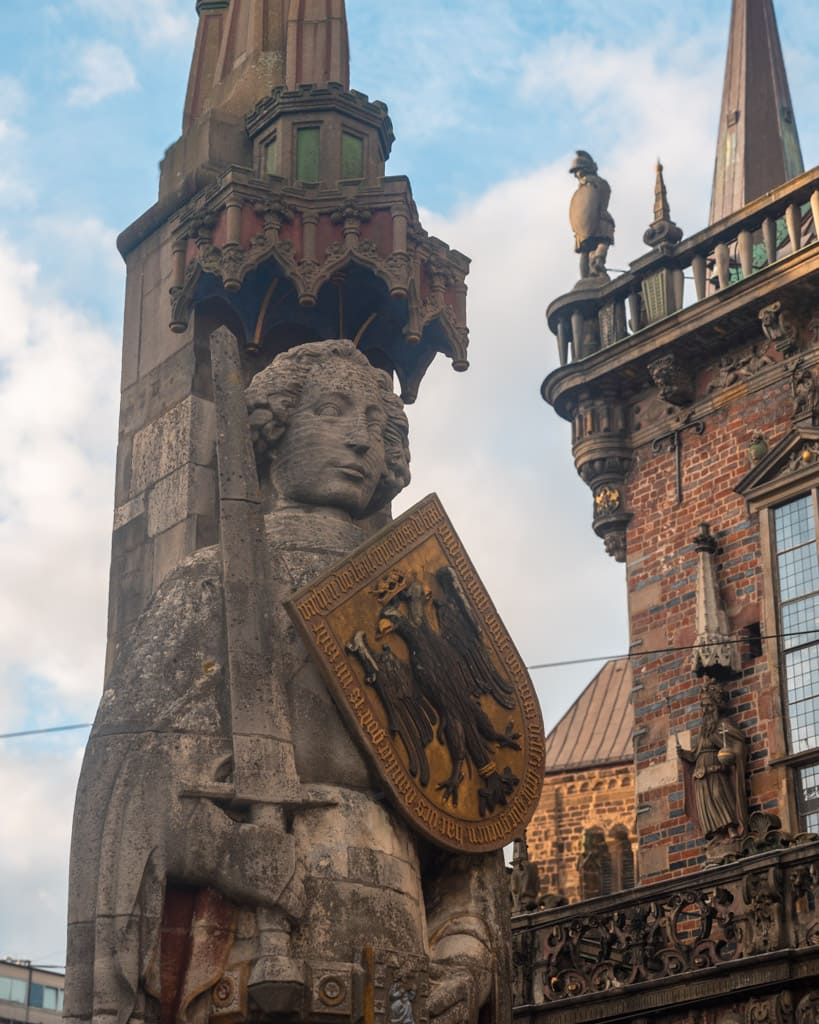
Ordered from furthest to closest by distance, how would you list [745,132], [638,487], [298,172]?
[745,132]
[638,487]
[298,172]

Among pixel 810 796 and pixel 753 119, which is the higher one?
pixel 753 119

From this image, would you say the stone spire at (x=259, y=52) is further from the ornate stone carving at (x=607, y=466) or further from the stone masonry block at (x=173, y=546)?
the ornate stone carving at (x=607, y=466)

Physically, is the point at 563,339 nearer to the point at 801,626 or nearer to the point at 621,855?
the point at 801,626

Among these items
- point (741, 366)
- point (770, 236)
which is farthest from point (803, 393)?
point (770, 236)

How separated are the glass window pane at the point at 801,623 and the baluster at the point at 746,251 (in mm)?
3528

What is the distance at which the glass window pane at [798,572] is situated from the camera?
776 inches

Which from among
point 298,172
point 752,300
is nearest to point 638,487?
point 752,300

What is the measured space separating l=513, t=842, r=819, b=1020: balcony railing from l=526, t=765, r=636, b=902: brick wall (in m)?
16.9

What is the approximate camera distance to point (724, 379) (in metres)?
21.3

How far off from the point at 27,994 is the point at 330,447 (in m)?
40.7

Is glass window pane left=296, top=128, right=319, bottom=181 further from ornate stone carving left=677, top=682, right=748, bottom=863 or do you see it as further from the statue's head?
ornate stone carving left=677, top=682, right=748, bottom=863

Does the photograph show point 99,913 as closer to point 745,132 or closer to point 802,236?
point 802,236

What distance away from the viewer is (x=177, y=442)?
8.58 metres

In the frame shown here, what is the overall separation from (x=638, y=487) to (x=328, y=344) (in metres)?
14.1
